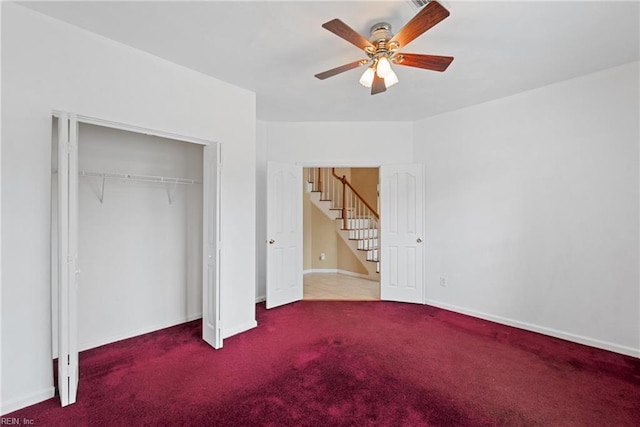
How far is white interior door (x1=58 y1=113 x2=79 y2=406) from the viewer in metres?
1.99

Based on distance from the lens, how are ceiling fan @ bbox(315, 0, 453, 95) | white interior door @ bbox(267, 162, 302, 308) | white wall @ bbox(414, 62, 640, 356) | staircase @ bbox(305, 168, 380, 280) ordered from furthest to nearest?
staircase @ bbox(305, 168, 380, 280), white interior door @ bbox(267, 162, 302, 308), white wall @ bbox(414, 62, 640, 356), ceiling fan @ bbox(315, 0, 453, 95)

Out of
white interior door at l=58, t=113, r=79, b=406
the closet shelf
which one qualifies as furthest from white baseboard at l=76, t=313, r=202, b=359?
the closet shelf

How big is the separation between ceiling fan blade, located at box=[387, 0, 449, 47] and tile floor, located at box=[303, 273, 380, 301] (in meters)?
3.58

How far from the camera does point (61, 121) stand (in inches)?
80.1

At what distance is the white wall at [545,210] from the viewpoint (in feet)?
9.30

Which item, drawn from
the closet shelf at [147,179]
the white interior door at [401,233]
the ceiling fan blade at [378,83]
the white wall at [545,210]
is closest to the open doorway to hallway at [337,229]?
the white interior door at [401,233]

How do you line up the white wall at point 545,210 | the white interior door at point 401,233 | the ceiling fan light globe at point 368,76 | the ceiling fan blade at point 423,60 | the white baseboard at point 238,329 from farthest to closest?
the white interior door at point 401,233
the white baseboard at point 238,329
the white wall at point 545,210
the ceiling fan light globe at point 368,76
the ceiling fan blade at point 423,60

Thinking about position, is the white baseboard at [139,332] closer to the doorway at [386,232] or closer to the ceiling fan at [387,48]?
the doorway at [386,232]

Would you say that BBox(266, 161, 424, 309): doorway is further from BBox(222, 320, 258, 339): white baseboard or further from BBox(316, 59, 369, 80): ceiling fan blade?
BBox(316, 59, 369, 80): ceiling fan blade

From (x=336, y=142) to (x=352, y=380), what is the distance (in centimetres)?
327

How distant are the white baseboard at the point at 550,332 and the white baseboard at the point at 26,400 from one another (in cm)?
418

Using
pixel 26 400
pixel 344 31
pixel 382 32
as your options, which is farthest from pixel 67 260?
pixel 382 32

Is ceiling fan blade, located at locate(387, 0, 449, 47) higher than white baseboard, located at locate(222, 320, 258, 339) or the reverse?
higher

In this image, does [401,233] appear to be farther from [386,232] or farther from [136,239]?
[136,239]
